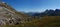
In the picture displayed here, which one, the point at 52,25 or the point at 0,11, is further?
the point at 0,11

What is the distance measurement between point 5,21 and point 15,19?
7.24 ft

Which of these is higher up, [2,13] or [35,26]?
[2,13]

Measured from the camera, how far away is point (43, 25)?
63.8 ft

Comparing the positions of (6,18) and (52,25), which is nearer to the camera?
(52,25)

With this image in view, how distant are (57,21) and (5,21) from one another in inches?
424

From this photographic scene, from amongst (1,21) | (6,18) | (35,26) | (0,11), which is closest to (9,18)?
(6,18)

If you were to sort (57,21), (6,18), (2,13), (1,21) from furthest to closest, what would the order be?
(2,13)
(6,18)
(1,21)
(57,21)

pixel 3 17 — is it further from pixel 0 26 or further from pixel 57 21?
pixel 57 21

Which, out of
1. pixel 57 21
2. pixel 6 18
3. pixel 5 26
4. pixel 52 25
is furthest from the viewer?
pixel 6 18

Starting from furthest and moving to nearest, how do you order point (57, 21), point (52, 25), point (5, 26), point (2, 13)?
point (2, 13) → point (5, 26) → point (57, 21) → point (52, 25)

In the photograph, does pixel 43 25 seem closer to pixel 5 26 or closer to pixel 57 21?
pixel 57 21

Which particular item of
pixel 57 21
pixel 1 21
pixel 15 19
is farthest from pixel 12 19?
pixel 57 21

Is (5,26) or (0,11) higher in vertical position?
(0,11)

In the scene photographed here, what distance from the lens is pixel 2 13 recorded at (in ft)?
94.4
